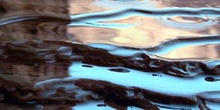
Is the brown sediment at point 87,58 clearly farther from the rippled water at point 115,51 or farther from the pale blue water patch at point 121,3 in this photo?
the pale blue water patch at point 121,3

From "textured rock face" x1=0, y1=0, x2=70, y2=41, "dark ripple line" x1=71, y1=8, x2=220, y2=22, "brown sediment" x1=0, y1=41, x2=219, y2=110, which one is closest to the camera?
"brown sediment" x1=0, y1=41, x2=219, y2=110

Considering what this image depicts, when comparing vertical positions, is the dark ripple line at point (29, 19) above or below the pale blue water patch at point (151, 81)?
above

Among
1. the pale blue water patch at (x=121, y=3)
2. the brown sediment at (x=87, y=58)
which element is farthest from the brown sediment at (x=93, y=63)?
the pale blue water patch at (x=121, y=3)

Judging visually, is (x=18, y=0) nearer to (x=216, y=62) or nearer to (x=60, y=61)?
(x=60, y=61)

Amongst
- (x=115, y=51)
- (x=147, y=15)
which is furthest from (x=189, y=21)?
(x=115, y=51)

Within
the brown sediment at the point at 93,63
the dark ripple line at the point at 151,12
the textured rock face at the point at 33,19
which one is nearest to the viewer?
the brown sediment at the point at 93,63

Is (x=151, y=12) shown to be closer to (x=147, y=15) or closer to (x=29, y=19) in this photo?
(x=147, y=15)

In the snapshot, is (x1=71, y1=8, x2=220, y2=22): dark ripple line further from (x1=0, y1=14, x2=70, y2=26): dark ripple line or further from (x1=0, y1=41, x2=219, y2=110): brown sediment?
(x1=0, y1=41, x2=219, y2=110): brown sediment

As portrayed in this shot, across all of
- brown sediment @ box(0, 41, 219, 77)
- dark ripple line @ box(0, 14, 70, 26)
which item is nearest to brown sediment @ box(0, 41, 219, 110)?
brown sediment @ box(0, 41, 219, 77)
